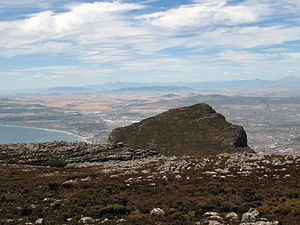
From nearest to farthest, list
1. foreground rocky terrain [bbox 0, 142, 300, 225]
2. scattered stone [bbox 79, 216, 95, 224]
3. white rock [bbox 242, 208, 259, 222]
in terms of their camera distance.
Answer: white rock [bbox 242, 208, 259, 222], scattered stone [bbox 79, 216, 95, 224], foreground rocky terrain [bbox 0, 142, 300, 225]

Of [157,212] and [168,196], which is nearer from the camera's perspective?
[157,212]

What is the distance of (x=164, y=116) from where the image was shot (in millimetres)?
147375

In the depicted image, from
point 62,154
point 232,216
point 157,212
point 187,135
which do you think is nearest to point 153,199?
point 157,212

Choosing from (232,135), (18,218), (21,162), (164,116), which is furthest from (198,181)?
(164,116)

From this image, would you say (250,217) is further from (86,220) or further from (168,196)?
(86,220)

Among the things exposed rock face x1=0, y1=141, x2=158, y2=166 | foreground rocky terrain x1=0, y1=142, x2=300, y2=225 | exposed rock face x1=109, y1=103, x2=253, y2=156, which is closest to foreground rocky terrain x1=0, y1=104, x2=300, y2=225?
foreground rocky terrain x1=0, y1=142, x2=300, y2=225

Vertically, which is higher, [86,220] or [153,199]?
[86,220]

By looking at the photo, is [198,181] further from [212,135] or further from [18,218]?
[212,135]

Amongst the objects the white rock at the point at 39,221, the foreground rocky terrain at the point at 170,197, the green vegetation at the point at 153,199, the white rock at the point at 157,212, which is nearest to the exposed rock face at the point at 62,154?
the foreground rocky terrain at the point at 170,197

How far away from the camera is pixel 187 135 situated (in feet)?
416

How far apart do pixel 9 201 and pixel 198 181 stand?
91.1ft

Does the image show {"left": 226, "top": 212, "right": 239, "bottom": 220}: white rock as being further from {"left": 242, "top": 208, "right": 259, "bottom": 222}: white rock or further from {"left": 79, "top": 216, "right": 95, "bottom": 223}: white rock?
{"left": 79, "top": 216, "right": 95, "bottom": 223}: white rock

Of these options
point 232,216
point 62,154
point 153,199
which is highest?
point 232,216

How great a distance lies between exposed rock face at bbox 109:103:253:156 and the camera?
113562mm
